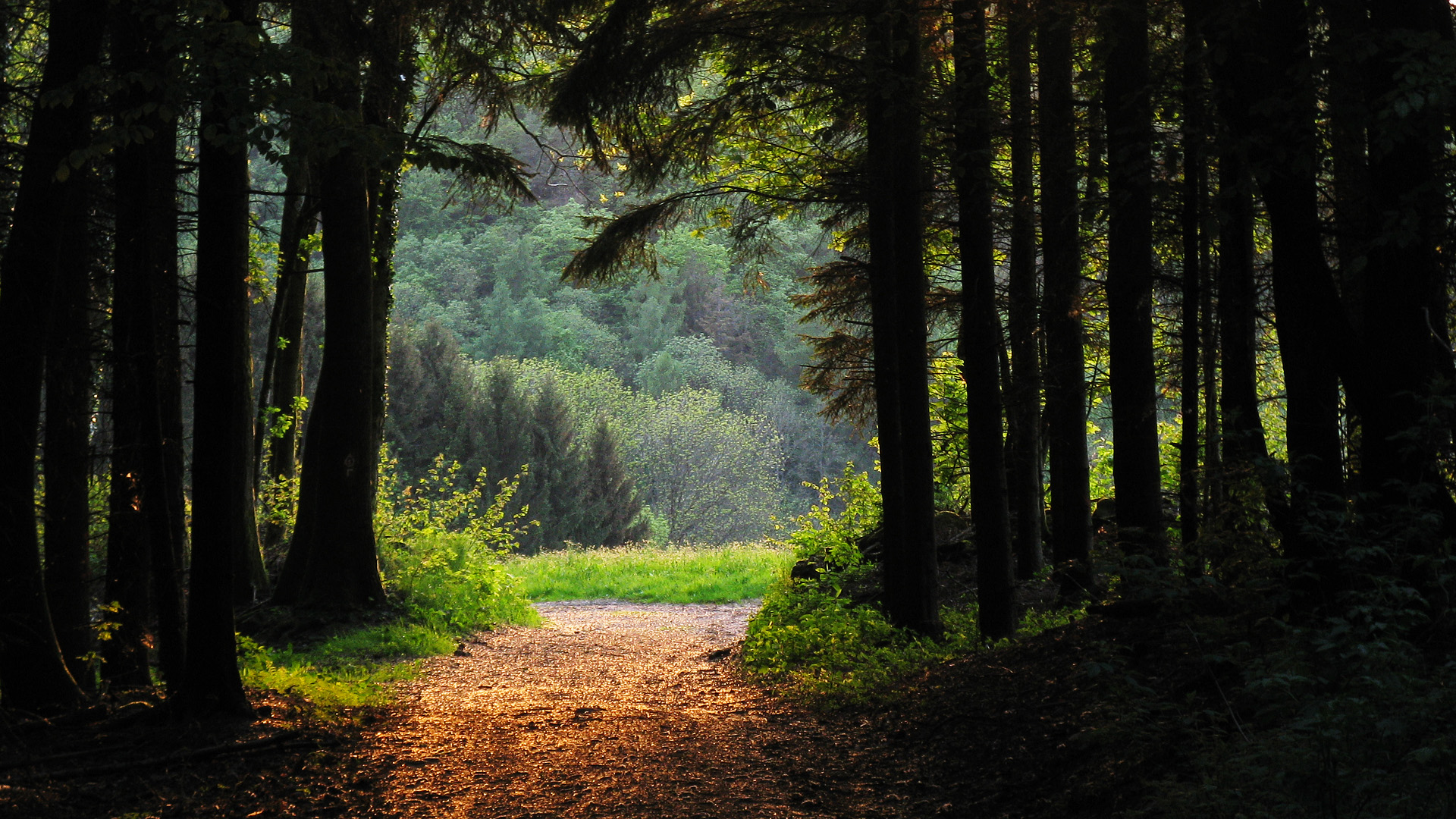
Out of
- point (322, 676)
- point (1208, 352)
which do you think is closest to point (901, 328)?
point (1208, 352)

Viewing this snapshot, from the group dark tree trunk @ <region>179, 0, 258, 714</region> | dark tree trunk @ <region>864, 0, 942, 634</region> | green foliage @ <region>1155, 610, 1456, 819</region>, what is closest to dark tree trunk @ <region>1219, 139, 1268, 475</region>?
green foliage @ <region>1155, 610, 1456, 819</region>

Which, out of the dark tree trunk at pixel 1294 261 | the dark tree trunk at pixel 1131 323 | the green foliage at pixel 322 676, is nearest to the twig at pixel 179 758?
the green foliage at pixel 322 676

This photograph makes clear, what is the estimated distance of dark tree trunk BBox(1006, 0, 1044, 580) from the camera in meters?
8.75

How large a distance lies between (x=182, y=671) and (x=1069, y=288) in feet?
22.9

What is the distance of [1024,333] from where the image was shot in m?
9.70

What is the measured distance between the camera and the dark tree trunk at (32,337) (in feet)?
16.6

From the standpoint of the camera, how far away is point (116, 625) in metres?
5.23

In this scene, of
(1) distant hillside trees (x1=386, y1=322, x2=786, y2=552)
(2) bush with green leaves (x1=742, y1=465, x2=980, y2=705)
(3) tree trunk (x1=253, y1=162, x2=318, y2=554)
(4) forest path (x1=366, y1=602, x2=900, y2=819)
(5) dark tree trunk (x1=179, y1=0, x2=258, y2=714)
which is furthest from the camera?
(1) distant hillside trees (x1=386, y1=322, x2=786, y2=552)

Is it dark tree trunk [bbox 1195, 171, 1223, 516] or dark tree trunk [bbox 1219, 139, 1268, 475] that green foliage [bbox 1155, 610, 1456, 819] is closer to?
dark tree trunk [bbox 1219, 139, 1268, 475]

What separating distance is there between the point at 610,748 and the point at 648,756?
0.93 ft

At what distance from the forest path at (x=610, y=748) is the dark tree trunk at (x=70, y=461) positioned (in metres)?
1.93

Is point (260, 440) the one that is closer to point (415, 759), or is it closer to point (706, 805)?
point (415, 759)

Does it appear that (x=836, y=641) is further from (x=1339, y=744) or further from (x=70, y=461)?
(x=70, y=461)

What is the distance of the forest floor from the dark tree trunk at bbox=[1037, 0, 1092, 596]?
2.59 meters
